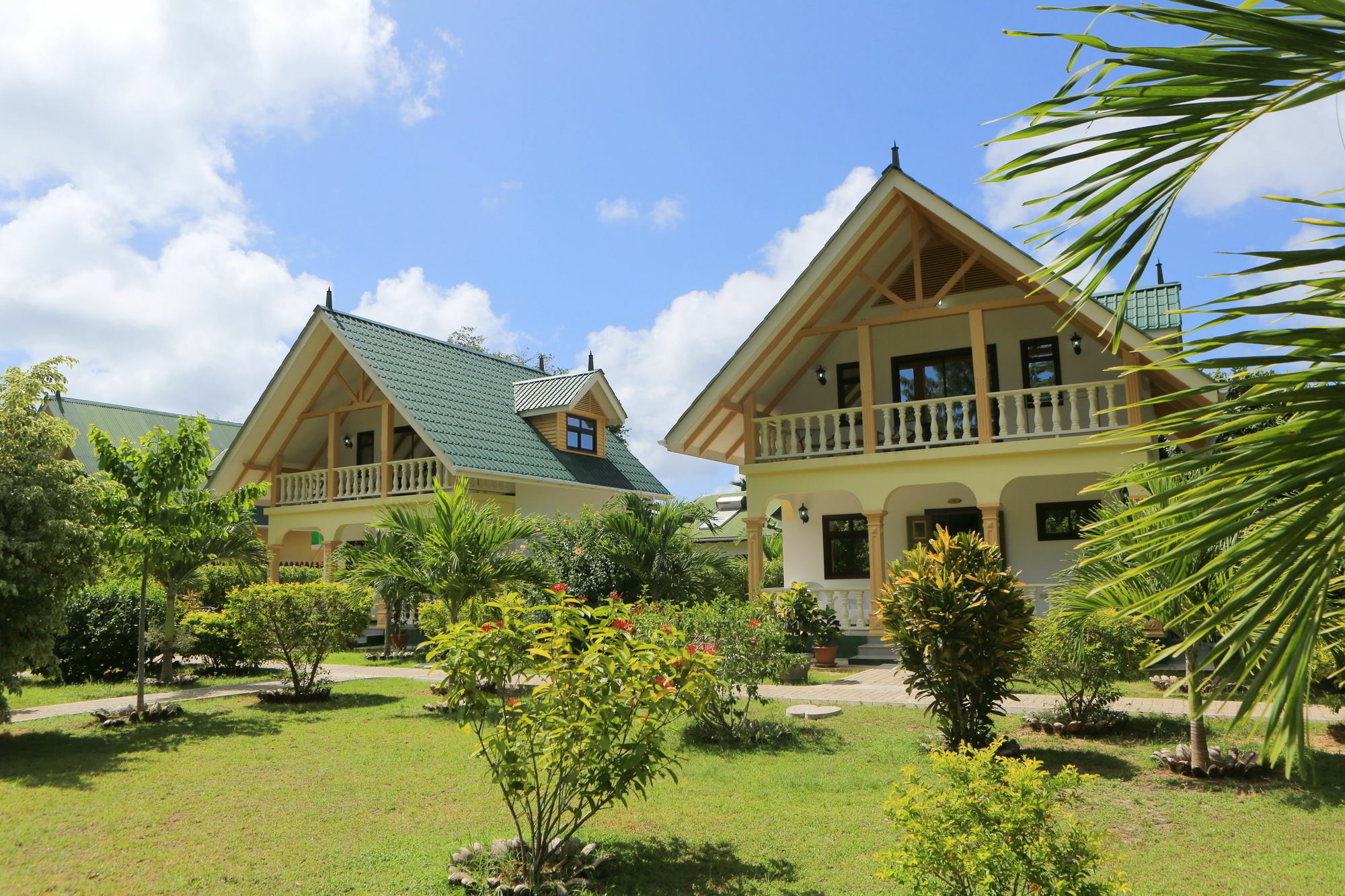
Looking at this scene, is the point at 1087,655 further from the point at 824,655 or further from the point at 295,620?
the point at 295,620

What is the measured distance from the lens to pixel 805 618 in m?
16.0

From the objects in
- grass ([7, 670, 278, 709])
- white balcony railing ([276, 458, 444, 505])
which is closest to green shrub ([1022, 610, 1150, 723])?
grass ([7, 670, 278, 709])

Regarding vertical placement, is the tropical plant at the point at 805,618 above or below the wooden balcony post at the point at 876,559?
below

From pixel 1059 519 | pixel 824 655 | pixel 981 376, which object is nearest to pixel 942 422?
pixel 981 376

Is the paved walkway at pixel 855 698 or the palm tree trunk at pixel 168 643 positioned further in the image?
the palm tree trunk at pixel 168 643

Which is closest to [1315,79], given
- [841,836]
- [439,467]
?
[841,836]

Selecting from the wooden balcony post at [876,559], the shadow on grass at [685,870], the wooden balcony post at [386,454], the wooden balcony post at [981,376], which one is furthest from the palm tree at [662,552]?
the shadow on grass at [685,870]

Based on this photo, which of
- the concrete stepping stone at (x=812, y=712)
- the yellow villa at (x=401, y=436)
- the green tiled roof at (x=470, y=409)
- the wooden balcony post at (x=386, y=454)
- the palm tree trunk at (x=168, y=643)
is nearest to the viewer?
the concrete stepping stone at (x=812, y=712)

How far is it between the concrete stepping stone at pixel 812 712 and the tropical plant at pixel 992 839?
20.6 ft

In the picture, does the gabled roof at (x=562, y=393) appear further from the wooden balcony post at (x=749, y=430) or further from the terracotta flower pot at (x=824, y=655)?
the terracotta flower pot at (x=824, y=655)

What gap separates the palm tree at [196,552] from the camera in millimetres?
11453

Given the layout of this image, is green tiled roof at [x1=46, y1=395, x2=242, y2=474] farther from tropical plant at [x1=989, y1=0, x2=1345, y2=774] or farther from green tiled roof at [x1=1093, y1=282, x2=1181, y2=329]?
tropical plant at [x1=989, y1=0, x2=1345, y2=774]

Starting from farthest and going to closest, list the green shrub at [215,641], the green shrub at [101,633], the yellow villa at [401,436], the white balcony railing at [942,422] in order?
1. the yellow villa at [401,436]
2. the white balcony railing at [942,422]
3. the green shrub at [101,633]
4. the green shrub at [215,641]

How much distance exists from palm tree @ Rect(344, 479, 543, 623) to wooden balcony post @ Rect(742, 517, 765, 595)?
4391 millimetres
